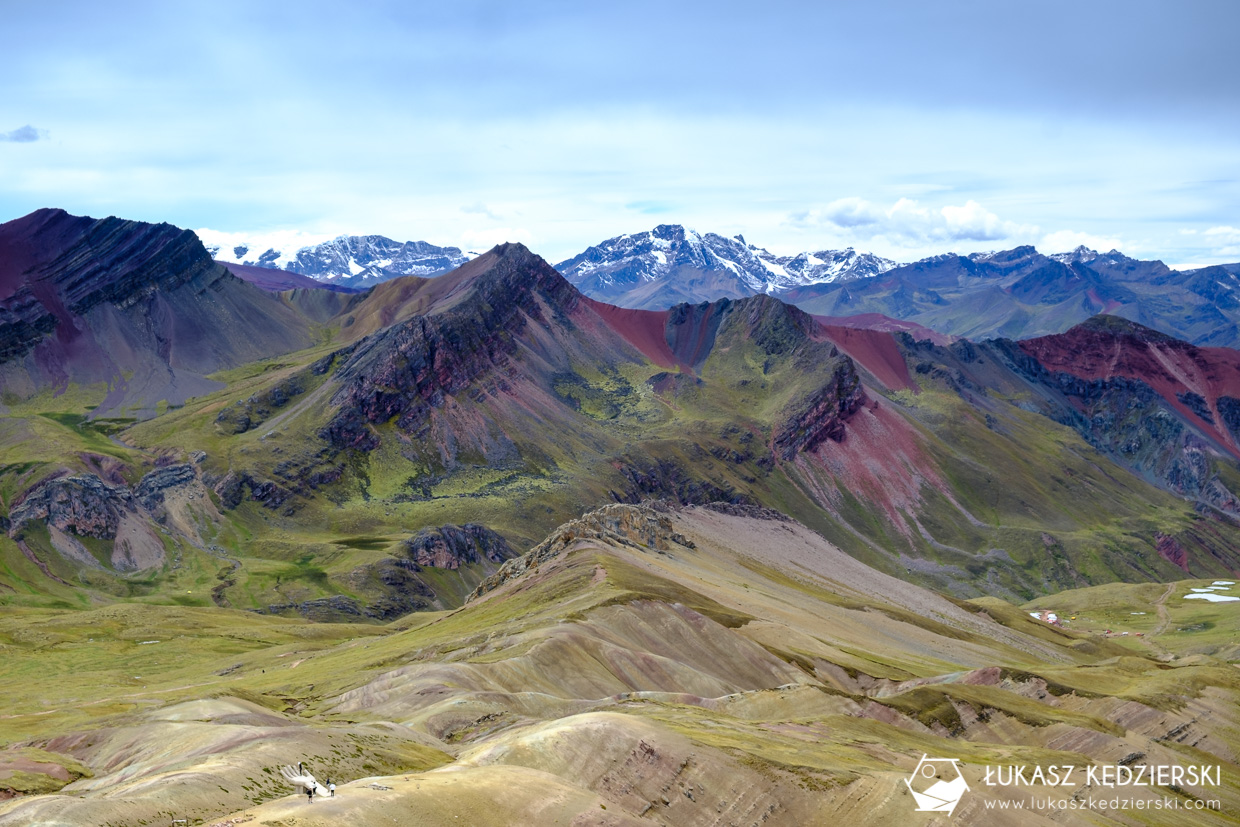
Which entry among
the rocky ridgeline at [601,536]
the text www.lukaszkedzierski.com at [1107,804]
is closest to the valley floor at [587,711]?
the text www.lukaszkedzierski.com at [1107,804]

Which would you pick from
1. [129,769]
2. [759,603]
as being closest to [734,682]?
[759,603]

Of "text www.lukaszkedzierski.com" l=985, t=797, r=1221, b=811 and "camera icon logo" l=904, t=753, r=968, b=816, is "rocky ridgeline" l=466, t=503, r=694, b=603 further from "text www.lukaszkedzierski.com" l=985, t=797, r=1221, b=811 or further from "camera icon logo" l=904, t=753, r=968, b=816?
"text www.lukaszkedzierski.com" l=985, t=797, r=1221, b=811

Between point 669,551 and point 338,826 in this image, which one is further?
point 669,551

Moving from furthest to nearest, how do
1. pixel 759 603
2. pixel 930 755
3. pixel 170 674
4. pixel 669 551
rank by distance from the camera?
1. pixel 669 551
2. pixel 759 603
3. pixel 170 674
4. pixel 930 755

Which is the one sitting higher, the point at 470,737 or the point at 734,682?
the point at 470,737

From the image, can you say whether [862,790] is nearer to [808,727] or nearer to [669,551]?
[808,727]

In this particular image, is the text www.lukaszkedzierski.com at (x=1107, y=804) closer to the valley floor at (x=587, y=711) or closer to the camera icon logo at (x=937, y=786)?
the valley floor at (x=587, y=711)

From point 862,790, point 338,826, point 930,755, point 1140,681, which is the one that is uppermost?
point 338,826
